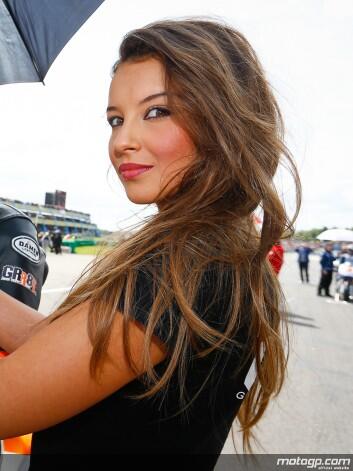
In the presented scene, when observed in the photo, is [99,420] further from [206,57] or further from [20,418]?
Answer: [206,57]

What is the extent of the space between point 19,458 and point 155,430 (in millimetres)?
536

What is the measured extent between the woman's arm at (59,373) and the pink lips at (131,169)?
1.23 feet

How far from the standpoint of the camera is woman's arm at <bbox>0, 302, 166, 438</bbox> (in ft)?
2.51

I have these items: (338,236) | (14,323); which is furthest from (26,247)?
(338,236)

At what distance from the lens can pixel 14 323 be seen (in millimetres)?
1187

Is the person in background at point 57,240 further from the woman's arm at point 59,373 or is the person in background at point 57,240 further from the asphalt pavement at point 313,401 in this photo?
the woman's arm at point 59,373

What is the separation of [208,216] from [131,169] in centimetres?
23

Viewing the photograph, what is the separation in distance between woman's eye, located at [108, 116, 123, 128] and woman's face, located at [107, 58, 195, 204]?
8 cm

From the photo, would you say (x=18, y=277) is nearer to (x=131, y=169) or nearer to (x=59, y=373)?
(x=131, y=169)

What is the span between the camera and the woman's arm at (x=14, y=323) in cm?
117

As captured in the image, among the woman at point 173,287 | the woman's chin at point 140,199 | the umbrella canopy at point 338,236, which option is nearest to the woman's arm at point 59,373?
the woman at point 173,287

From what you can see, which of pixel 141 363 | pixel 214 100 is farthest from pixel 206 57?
pixel 141 363

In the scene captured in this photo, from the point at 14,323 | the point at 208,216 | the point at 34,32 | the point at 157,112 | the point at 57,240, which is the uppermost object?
the point at 34,32

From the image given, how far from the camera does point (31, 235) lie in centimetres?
176
